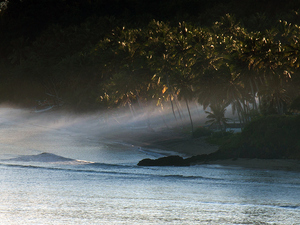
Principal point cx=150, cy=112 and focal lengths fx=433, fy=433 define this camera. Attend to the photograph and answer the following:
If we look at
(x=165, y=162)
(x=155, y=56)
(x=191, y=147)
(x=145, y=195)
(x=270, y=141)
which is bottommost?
(x=145, y=195)

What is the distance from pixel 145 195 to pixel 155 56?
44.1 metres

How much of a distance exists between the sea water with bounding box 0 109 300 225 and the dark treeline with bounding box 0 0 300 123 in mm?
22178

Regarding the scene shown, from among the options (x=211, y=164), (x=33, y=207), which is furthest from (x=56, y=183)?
(x=211, y=164)

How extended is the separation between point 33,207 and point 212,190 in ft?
22.4

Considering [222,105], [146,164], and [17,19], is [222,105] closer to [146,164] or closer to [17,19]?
[146,164]

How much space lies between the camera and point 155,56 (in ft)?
191

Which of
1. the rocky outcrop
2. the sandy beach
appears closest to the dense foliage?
the sandy beach

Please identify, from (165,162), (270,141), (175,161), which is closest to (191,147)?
(270,141)

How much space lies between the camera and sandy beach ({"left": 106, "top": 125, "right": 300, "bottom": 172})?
24250 millimetres

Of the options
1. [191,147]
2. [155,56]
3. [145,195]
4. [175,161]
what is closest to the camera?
[145,195]

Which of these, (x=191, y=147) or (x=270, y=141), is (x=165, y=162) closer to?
(x=270, y=141)

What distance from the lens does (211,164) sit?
25.5 metres

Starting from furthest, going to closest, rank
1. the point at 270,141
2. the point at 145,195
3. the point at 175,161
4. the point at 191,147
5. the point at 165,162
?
the point at 191,147 → the point at 270,141 → the point at 175,161 → the point at 165,162 → the point at 145,195

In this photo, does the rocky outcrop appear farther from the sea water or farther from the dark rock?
the sea water
